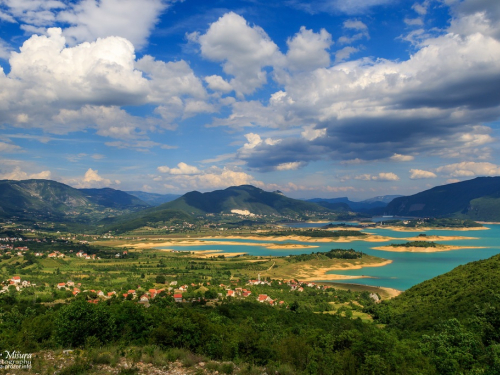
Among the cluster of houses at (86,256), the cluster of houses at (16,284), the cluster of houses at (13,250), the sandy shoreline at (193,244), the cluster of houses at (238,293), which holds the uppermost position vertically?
the cluster of houses at (16,284)

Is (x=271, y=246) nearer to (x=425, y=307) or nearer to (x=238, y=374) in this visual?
(x=425, y=307)

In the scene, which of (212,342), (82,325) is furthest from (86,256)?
(212,342)

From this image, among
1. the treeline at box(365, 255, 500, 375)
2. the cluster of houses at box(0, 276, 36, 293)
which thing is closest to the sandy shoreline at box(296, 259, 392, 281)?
the treeline at box(365, 255, 500, 375)

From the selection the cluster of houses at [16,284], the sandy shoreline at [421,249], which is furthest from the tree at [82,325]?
the sandy shoreline at [421,249]

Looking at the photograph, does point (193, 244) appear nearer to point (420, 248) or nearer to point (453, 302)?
point (420, 248)

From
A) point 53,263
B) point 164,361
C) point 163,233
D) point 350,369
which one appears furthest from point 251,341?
point 163,233

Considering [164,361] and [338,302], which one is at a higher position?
[164,361]

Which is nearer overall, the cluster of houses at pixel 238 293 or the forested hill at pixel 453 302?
the forested hill at pixel 453 302

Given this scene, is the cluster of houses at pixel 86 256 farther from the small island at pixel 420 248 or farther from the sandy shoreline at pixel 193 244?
the small island at pixel 420 248

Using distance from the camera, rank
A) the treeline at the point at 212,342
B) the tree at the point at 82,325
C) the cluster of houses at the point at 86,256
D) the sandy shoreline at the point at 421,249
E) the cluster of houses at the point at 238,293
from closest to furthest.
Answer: the treeline at the point at 212,342 < the tree at the point at 82,325 < the cluster of houses at the point at 238,293 < the cluster of houses at the point at 86,256 < the sandy shoreline at the point at 421,249

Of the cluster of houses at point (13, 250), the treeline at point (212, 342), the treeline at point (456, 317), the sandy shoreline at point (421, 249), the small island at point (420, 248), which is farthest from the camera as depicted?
the small island at point (420, 248)

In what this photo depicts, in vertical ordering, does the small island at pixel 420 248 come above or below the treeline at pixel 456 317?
below
